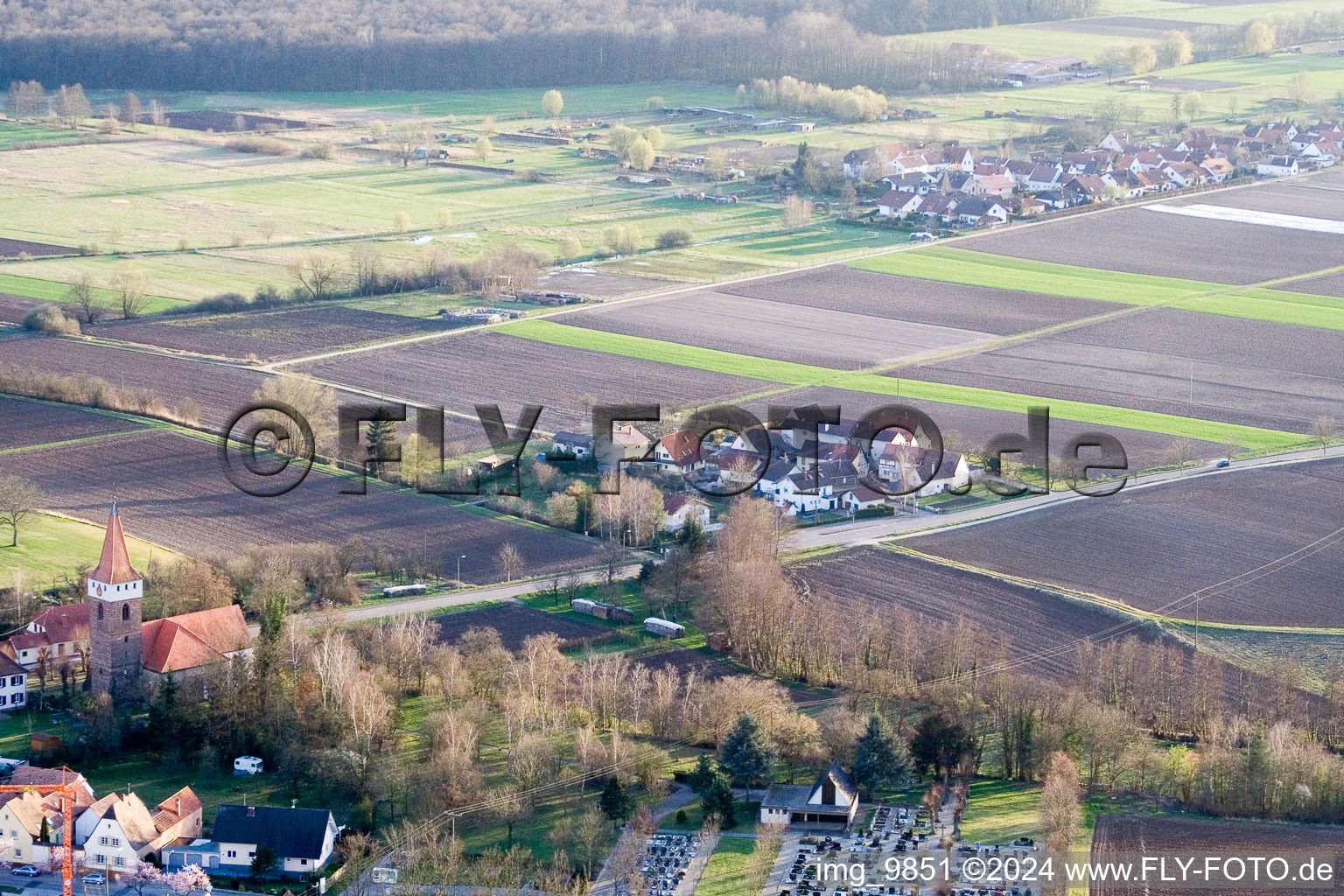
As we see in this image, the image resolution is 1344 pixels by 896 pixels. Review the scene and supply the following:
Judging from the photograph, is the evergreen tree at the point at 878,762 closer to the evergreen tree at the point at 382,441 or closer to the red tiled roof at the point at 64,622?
the red tiled roof at the point at 64,622

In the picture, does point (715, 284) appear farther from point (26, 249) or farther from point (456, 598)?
point (456, 598)

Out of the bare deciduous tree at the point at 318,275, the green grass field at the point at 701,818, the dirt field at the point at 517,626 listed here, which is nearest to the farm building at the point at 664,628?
the dirt field at the point at 517,626

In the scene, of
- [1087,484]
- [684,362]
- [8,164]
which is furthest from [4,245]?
[1087,484]

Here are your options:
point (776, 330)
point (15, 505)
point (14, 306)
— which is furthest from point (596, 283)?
point (15, 505)

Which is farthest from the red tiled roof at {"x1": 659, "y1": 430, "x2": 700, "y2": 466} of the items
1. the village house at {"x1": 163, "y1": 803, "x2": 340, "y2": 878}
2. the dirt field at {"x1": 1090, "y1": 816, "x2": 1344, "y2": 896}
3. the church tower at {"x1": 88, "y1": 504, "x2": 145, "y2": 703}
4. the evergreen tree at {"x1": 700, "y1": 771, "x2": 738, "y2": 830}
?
the village house at {"x1": 163, "y1": 803, "x2": 340, "y2": 878}

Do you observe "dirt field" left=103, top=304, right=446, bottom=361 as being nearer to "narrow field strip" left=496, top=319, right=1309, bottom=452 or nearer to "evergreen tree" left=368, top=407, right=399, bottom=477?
"narrow field strip" left=496, top=319, right=1309, bottom=452

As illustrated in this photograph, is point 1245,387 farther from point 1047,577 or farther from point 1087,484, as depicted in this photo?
point 1047,577
